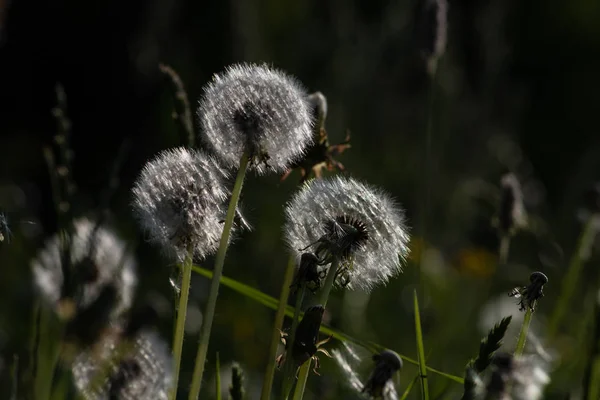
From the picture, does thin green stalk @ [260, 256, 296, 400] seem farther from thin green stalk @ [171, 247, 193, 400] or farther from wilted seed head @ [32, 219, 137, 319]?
wilted seed head @ [32, 219, 137, 319]

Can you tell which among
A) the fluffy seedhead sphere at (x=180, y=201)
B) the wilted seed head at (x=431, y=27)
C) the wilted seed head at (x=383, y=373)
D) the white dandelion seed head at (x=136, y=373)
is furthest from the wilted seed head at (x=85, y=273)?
the wilted seed head at (x=431, y=27)

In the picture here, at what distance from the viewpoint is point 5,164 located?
21.4 ft

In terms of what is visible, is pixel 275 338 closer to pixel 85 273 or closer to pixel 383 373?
pixel 383 373

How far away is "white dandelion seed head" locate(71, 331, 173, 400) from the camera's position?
1317 millimetres

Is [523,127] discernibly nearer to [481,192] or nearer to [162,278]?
[481,192]

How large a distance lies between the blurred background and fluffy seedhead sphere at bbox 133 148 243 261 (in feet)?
1.05

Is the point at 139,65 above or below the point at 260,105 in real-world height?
above

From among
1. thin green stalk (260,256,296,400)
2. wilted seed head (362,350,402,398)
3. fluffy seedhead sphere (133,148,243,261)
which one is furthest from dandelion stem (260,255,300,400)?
wilted seed head (362,350,402,398)

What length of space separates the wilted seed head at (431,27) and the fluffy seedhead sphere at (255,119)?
3.65ft

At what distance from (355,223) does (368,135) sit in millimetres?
4865

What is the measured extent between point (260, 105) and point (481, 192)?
10.8ft

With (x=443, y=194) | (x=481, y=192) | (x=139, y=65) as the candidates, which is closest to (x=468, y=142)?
(x=443, y=194)

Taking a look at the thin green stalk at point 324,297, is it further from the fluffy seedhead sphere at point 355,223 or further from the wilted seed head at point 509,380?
the wilted seed head at point 509,380

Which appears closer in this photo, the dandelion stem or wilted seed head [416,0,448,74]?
the dandelion stem
